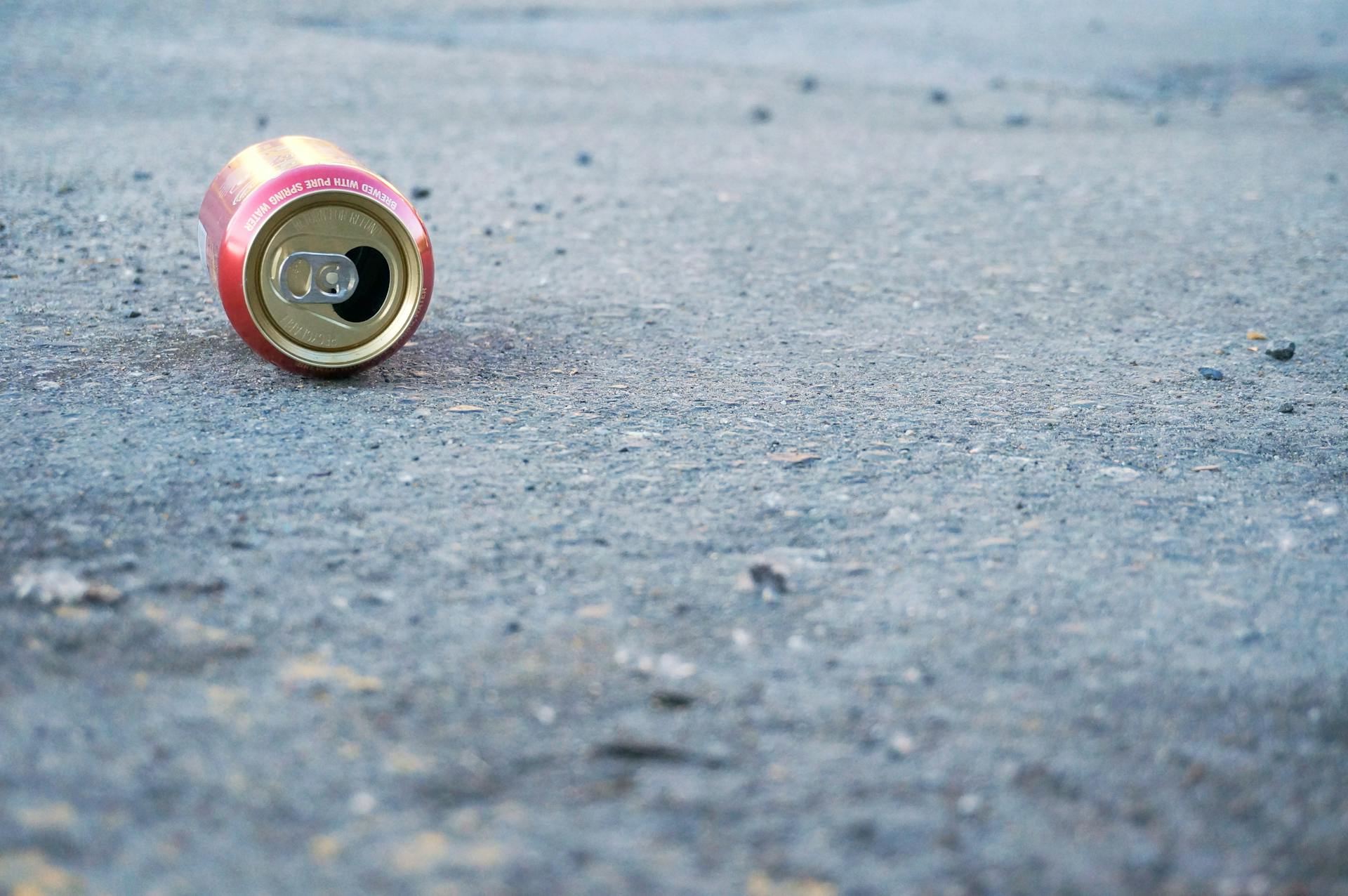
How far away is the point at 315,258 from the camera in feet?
9.21

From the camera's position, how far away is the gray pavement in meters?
1.57

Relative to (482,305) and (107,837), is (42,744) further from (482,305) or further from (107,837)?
(482,305)

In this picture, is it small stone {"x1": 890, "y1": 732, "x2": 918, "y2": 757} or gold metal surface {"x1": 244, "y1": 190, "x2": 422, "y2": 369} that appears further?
gold metal surface {"x1": 244, "y1": 190, "x2": 422, "y2": 369}

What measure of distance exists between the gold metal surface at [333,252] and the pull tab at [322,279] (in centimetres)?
1

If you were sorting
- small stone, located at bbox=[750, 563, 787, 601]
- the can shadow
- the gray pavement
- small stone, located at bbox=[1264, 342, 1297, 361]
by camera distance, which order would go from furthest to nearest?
1. small stone, located at bbox=[1264, 342, 1297, 361]
2. the can shadow
3. small stone, located at bbox=[750, 563, 787, 601]
4. the gray pavement

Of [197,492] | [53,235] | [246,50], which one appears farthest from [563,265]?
[246,50]

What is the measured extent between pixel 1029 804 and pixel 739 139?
4.82 metres

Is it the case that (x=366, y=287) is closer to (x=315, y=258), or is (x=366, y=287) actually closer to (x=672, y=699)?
(x=315, y=258)

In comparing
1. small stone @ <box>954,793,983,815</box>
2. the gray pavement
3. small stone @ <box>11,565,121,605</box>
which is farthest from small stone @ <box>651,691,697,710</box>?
small stone @ <box>11,565,121,605</box>

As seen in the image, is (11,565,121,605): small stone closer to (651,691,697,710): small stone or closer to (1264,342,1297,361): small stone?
(651,691,697,710): small stone

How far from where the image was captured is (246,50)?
7262 mm

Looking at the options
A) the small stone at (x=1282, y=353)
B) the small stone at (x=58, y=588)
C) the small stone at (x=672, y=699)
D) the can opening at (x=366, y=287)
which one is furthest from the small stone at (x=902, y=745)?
the small stone at (x=1282, y=353)

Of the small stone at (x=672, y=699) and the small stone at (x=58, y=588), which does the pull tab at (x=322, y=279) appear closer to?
the small stone at (x=58, y=588)

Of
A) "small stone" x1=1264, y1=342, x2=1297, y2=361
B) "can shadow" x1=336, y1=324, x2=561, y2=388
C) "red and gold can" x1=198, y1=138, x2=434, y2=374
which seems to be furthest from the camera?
"small stone" x1=1264, y1=342, x2=1297, y2=361
